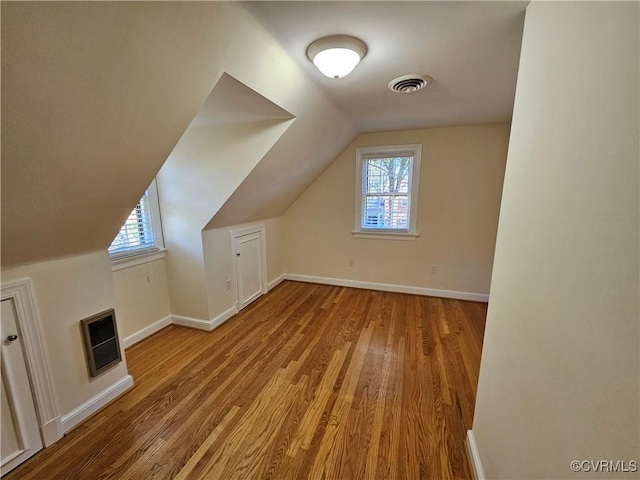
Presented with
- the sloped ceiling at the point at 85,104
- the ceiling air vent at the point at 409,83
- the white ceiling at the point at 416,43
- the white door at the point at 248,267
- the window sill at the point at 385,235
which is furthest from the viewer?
the window sill at the point at 385,235

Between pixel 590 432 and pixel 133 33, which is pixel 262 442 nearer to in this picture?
pixel 590 432

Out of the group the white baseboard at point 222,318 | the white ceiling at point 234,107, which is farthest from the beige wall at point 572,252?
the white baseboard at point 222,318

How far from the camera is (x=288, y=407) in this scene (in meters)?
1.67

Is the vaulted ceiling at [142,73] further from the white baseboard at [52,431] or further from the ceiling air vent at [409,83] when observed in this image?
the white baseboard at [52,431]

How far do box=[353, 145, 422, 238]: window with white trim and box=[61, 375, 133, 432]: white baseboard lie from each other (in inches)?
116

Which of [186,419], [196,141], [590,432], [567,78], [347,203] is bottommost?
[186,419]

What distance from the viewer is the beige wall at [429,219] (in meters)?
3.06

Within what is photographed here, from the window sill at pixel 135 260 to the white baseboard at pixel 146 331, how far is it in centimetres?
67

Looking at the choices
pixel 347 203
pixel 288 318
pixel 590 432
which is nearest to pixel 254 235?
pixel 288 318

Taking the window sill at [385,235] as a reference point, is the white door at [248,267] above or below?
below

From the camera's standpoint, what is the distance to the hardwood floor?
51.9 inches

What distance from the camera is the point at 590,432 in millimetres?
560

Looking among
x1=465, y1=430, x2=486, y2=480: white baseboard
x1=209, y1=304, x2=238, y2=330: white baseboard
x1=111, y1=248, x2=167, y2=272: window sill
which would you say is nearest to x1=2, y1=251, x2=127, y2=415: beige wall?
x1=111, y1=248, x2=167, y2=272: window sill

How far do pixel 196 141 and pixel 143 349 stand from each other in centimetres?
203
